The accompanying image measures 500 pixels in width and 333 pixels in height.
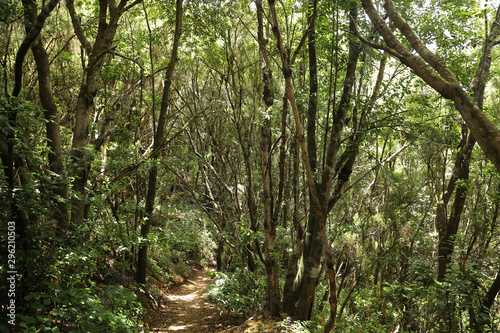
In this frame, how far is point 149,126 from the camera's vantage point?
1267 cm

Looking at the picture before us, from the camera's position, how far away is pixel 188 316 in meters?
9.03

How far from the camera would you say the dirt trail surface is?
8031 mm

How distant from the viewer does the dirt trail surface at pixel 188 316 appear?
316 inches

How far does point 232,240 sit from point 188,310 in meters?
2.83

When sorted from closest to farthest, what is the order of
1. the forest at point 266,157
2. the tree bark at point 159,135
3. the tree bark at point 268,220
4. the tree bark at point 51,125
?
the forest at point 266,157, the tree bark at point 51,125, the tree bark at point 268,220, the tree bark at point 159,135

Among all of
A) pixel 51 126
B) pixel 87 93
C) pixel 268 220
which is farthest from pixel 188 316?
pixel 87 93

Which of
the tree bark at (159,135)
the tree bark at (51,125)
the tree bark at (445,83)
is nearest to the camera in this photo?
the tree bark at (445,83)

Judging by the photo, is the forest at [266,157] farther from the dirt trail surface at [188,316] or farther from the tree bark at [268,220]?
the dirt trail surface at [188,316]

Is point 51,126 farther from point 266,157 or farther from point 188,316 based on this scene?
point 188,316

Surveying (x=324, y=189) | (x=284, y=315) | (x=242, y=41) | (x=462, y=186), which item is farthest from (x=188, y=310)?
(x=242, y=41)

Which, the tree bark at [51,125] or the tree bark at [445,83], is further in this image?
the tree bark at [51,125]

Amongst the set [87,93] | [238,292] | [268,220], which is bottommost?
[238,292]

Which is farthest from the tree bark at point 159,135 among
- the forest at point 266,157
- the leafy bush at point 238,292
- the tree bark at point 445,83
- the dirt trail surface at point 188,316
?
the tree bark at point 445,83

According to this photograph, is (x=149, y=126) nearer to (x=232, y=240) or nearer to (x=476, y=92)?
(x=232, y=240)
